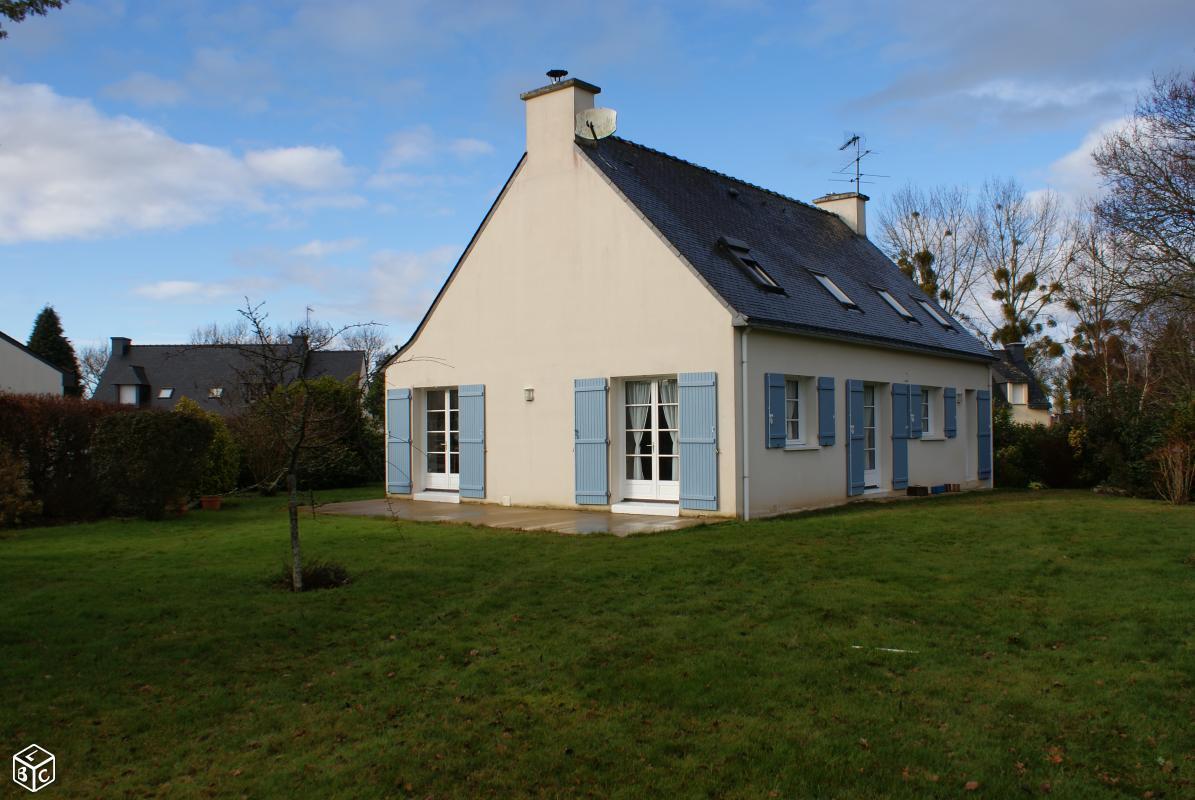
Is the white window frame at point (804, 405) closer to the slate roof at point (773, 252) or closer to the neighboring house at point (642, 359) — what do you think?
the neighboring house at point (642, 359)

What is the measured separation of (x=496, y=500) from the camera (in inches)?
597

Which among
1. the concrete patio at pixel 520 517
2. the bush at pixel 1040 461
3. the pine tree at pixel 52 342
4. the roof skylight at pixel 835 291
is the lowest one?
the concrete patio at pixel 520 517

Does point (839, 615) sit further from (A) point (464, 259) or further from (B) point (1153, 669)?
(A) point (464, 259)

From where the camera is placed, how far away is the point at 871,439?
16.5m

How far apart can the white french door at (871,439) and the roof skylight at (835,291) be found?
1476 mm

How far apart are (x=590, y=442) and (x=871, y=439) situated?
18.7ft

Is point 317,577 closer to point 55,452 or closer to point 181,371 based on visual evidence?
point 55,452

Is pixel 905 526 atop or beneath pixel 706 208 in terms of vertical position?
beneath

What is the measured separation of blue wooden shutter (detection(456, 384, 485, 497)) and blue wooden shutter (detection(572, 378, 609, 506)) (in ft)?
6.66


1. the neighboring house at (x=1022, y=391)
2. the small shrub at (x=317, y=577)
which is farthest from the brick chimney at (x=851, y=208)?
the neighboring house at (x=1022, y=391)

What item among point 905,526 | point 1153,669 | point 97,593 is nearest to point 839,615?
point 1153,669

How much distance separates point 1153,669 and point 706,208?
1181cm

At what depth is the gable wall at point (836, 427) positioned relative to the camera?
12.9 m

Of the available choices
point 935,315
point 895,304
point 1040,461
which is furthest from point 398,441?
point 1040,461
